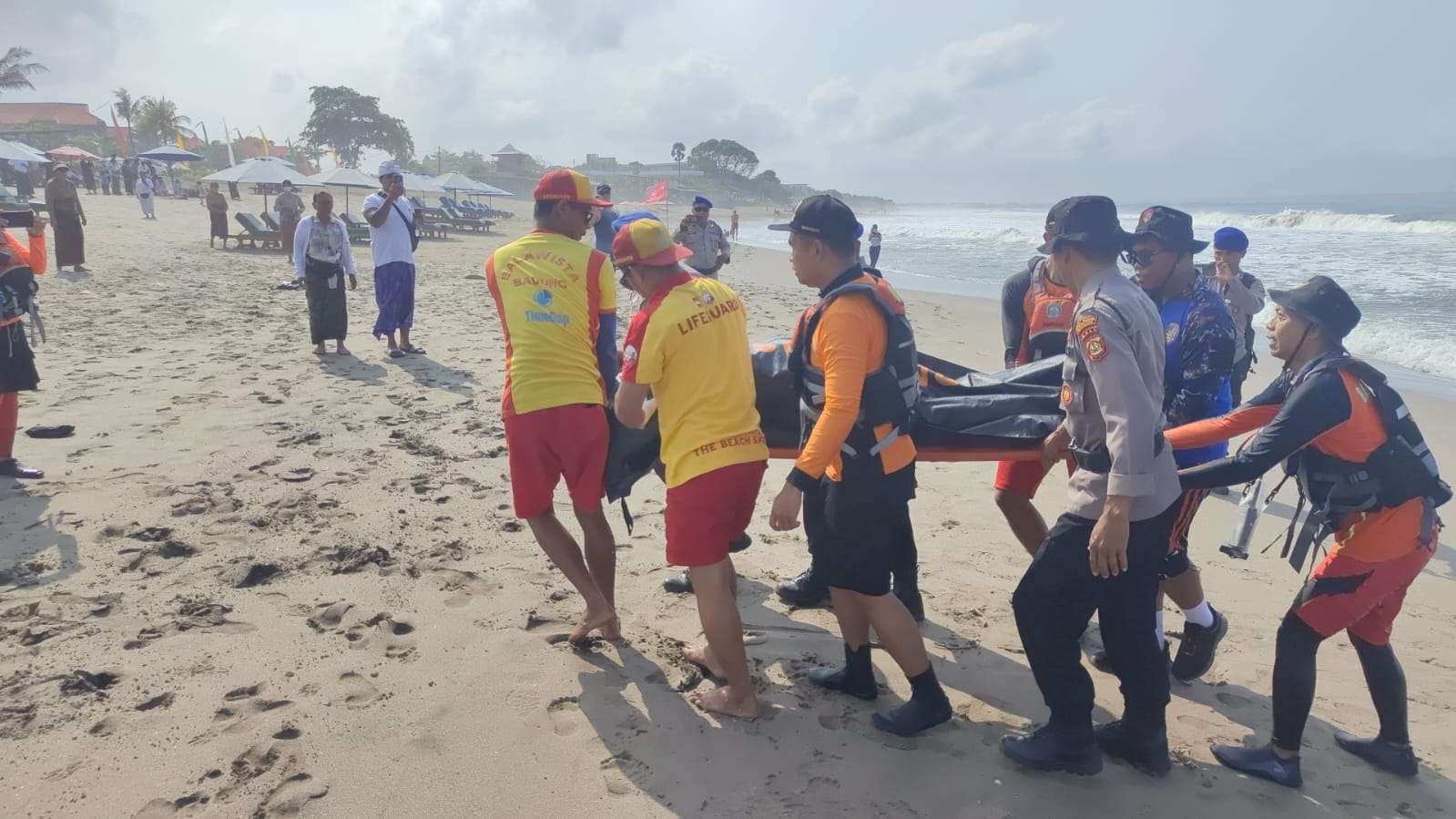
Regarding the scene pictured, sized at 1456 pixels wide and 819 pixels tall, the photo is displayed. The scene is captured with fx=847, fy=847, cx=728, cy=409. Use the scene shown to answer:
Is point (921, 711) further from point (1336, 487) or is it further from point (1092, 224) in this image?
point (1092, 224)

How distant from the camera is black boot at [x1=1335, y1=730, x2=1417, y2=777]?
10.2 feet

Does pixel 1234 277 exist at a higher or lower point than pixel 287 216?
lower

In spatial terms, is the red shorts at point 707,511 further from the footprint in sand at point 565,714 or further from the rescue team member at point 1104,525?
the rescue team member at point 1104,525

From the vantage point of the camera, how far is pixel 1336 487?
2.92 meters

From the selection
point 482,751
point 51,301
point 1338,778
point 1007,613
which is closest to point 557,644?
point 482,751

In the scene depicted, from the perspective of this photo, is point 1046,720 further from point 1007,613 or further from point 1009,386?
point 1009,386

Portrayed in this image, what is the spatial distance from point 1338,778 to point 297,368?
873cm

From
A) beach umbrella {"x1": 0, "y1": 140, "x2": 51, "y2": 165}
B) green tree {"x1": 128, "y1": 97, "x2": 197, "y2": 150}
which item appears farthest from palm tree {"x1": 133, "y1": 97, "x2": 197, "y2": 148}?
beach umbrella {"x1": 0, "y1": 140, "x2": 51, "y2": 165}

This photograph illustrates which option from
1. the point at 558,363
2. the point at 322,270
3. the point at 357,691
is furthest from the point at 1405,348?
the point at 357,691

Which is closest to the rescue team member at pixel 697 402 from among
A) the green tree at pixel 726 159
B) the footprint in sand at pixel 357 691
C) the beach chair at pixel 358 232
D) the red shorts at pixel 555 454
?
the red shorts at pixel 555 454

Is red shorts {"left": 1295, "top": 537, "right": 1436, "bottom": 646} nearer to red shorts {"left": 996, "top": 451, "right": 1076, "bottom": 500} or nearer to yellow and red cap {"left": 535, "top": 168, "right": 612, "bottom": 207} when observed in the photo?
red shorts {"left": 996, "top": 451, "right": 1076, "bottom": 500}

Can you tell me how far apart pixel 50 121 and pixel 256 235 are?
79047 millimetres

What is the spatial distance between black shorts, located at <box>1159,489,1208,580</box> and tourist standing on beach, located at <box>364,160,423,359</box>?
781 cm

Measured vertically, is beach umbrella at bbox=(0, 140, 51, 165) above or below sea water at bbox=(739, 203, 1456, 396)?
above
